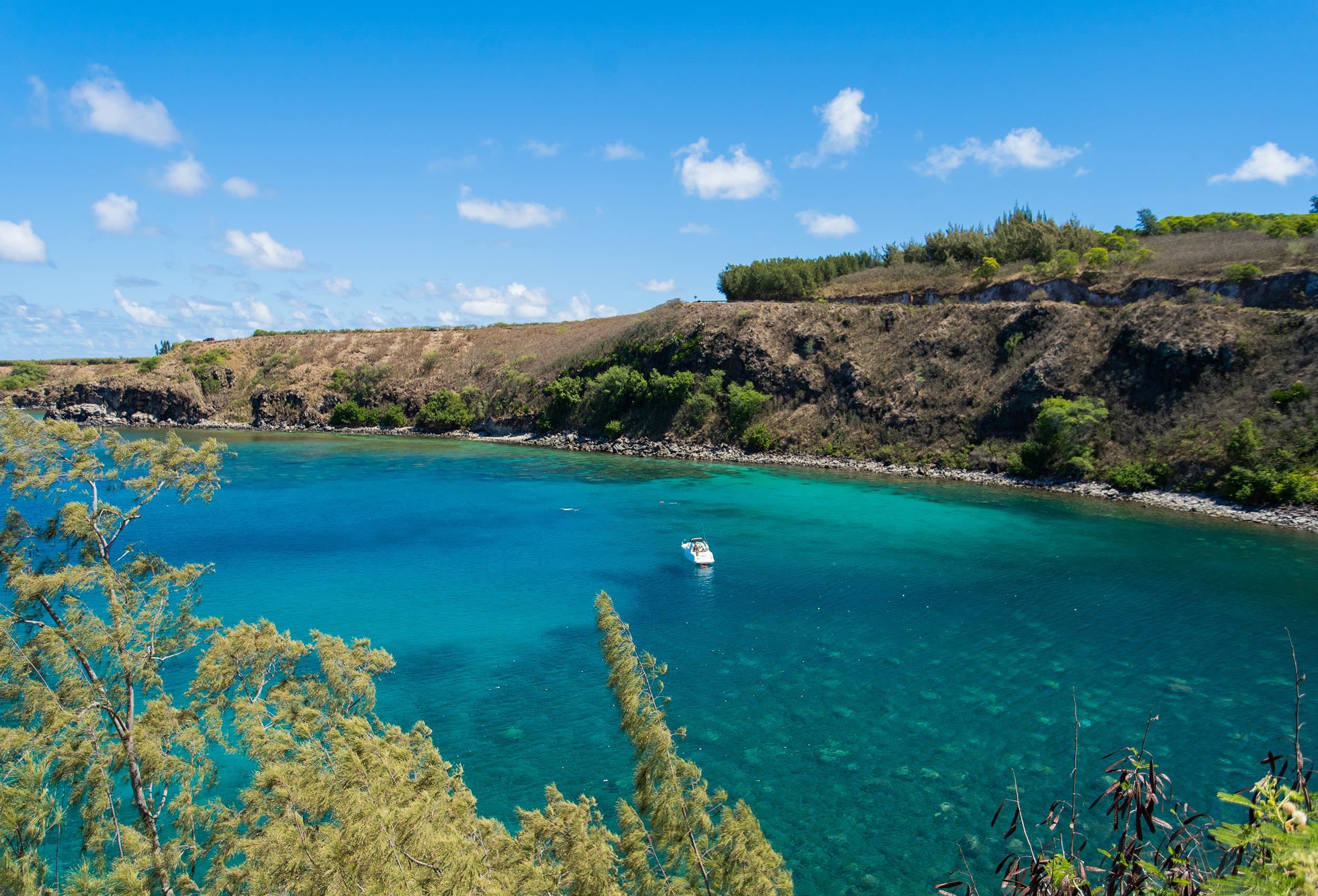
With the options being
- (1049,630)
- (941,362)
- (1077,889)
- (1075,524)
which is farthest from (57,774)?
(941,362)

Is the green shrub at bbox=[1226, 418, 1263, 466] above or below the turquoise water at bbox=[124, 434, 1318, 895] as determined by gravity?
above

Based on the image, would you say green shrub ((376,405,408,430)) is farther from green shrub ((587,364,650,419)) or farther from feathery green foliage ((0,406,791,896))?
feathery green foliage ((0,406,791,896))

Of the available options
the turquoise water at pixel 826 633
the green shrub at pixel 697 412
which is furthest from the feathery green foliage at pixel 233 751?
the green shrub at pixel 697 412

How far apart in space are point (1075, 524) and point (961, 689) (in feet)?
86.4

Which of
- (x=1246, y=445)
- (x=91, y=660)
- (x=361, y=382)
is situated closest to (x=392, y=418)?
(x=361, y=382)

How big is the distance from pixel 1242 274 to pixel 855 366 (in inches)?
1286

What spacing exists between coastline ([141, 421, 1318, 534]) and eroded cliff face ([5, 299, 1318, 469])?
2474 millimetres

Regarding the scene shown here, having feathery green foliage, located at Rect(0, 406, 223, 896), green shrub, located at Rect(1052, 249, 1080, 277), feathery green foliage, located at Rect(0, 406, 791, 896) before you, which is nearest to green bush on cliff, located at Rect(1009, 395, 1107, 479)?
green shrub, located at Rect(1052, 249, 1080, 277)

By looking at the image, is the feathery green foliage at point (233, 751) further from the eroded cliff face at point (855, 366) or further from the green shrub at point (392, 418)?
the green shrub at point (392, 418)

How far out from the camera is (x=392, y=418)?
3839 inches

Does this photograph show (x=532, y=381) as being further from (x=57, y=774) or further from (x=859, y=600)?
(x=57, y=774)

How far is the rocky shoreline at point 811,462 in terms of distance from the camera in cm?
4550

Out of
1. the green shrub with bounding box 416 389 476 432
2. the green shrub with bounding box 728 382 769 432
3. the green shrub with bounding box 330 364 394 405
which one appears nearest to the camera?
the green shrub with bounding box 728 382 769 432

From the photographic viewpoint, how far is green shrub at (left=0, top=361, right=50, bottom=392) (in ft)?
368
